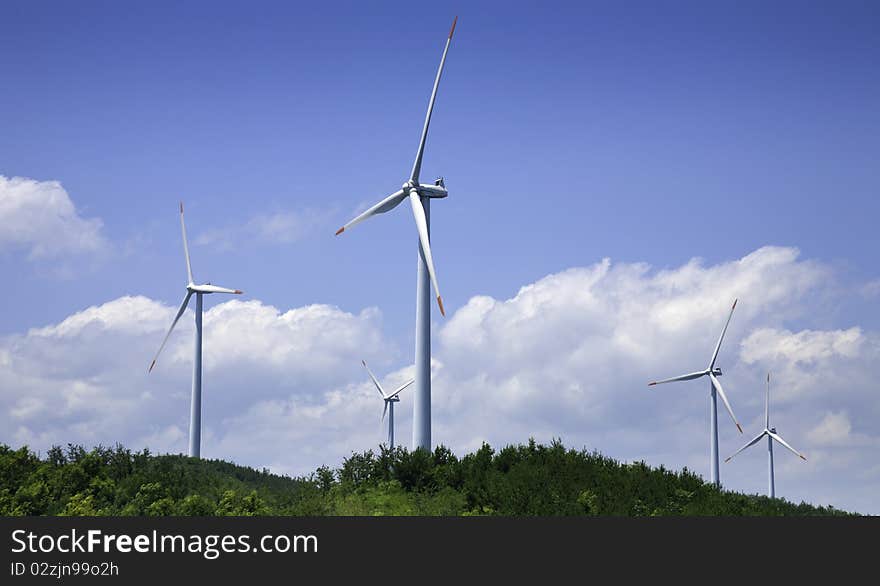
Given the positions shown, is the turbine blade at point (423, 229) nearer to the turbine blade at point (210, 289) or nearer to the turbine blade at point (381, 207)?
the turbine blade at point (381, 207)

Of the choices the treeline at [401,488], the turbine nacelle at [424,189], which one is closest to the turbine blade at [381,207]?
the turbine nacelle at [424,189]

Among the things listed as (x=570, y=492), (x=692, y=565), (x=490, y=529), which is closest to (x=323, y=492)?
(x=570, y=492)

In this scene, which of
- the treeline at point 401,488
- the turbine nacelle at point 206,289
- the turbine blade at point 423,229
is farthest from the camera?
the turbine nacelle at point 206,289

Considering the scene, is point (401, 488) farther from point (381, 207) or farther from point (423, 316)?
point (381, 207)

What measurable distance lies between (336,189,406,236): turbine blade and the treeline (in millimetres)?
16790

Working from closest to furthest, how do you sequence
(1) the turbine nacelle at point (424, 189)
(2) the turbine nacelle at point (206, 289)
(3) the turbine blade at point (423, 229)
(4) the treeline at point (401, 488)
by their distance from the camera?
(4) the treeline at point (401, 488) → (3) the turbine blade at point (423, 229) → (1) the turbine nacelle at point (424, 189) → (2) the turbine nacelle at point (206, 289)

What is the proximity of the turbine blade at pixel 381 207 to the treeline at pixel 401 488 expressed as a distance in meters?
16.8

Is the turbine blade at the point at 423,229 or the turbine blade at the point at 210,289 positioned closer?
the turbine blade at the point at 423,229

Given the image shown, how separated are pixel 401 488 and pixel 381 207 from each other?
811 inches

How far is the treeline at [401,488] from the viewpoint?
133 feet

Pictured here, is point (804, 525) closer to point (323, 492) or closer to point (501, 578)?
point (501, 578)

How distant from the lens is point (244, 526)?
2570 centimetres

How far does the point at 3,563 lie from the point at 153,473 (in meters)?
21.6

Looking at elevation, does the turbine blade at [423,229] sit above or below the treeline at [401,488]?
above
